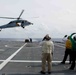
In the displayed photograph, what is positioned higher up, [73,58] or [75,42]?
[75,42]

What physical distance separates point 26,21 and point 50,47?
181 feet

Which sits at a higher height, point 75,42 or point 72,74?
point 75,42

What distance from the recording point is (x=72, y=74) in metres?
12.0

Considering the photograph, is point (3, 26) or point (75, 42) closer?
point (75, 42)

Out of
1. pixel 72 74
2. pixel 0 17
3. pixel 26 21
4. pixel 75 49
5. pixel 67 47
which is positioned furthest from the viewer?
pixel 0 17

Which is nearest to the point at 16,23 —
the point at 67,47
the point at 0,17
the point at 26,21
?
the point at 26,21

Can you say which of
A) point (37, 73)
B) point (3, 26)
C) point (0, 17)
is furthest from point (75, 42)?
point (0, 17)

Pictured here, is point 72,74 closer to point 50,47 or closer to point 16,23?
point 50,47

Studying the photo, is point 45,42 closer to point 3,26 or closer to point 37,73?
point 37,73

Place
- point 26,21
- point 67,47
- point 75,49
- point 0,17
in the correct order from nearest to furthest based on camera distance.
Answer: point 75,49 → point 67,47 → point 26,21 → point 0,17

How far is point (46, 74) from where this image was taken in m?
12.0

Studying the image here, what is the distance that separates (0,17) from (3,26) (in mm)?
7567

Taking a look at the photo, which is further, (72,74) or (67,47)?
(67,47)

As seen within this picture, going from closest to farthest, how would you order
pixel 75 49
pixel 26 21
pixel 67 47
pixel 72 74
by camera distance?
pixel 72 74, pixel 75 49, pixel 67 47, pixel 26 21
